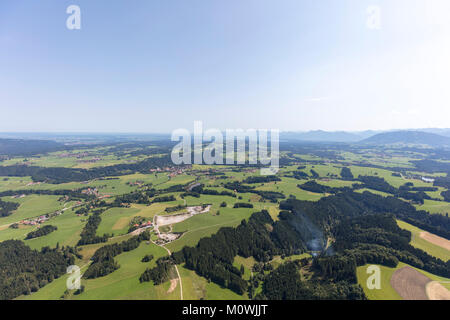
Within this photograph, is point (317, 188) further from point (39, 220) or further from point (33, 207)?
point (33, 207)

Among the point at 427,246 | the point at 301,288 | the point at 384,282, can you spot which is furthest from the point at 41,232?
the point at 427,246

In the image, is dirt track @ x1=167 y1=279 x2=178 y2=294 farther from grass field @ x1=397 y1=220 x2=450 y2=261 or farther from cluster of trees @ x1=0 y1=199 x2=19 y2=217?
cluster of trees @ x1=0 y1=199 x2=19 y2=217

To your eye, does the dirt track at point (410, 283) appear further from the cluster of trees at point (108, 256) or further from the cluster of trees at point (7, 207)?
the cluster of trees at point (7, 207)

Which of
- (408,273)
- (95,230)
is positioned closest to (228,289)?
(408,273)

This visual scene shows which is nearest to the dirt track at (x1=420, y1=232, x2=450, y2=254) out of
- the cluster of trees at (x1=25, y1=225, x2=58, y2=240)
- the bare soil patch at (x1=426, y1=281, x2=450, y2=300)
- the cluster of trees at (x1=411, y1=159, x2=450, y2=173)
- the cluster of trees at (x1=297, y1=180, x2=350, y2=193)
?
the bare soil patch at (x1=426, y1=281, x2=450, y2=300)
